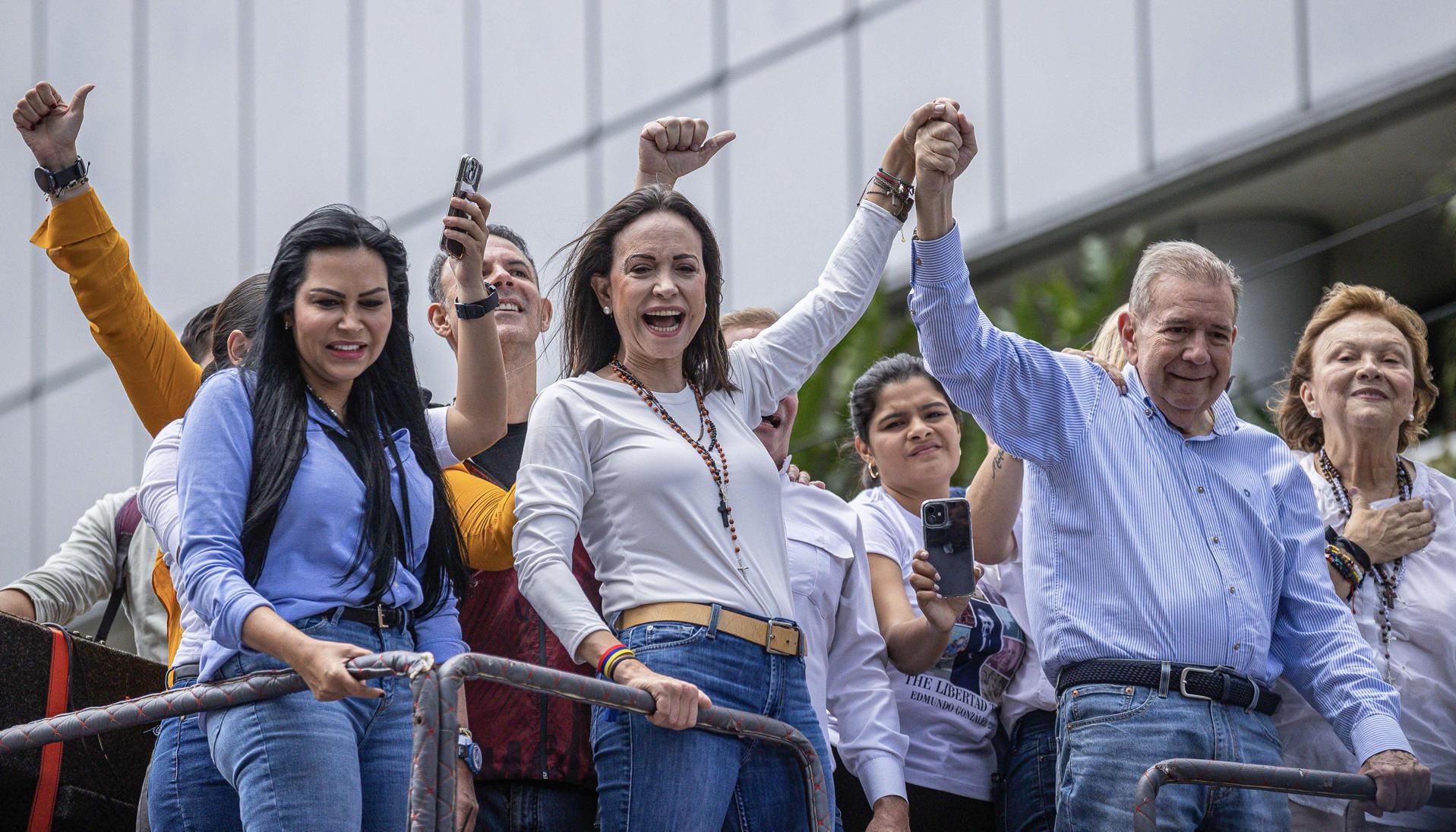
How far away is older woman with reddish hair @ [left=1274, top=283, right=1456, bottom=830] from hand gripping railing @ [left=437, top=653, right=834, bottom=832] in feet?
5.08

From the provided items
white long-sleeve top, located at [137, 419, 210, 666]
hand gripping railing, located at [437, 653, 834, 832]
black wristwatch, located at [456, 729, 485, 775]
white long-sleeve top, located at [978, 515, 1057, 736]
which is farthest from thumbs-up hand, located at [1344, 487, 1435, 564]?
white long-sleeve top, located at [137, 419, 210, 666]

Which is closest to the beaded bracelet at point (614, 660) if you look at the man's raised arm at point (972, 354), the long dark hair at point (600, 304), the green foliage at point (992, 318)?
the long dark hair at point (600, 304)

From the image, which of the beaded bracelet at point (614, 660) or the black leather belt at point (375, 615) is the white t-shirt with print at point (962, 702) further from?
the black leather belt at point (375, 615)

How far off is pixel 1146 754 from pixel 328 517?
6.17 feet

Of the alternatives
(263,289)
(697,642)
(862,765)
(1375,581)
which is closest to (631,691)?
(697,642)

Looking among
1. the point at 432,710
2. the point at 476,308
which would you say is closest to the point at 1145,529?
the point at 476,308

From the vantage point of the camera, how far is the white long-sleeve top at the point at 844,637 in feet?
14.7

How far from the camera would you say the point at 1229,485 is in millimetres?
4473

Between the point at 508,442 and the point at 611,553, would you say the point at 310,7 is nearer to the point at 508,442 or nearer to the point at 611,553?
the point at 508,442

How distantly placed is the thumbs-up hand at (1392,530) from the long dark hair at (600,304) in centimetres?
194

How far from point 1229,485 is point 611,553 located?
161 centimetres

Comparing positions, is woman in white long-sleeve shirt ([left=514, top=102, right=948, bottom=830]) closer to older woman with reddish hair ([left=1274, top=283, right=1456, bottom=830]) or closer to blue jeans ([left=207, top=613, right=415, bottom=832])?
blue jeans ([left=207, top=613, right=415, bottom=832])

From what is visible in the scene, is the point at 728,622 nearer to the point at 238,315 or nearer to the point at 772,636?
the point at 772,636

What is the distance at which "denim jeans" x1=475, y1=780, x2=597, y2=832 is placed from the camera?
4168 millimetres
